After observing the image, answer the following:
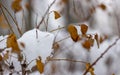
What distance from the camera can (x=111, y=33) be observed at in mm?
8961

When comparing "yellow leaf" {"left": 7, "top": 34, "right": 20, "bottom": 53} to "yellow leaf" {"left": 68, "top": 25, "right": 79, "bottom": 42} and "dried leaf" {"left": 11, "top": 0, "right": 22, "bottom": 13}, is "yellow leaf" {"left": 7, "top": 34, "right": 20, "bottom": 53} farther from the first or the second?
"dried leaf" {"left": 11, "top": 0, "right": 22, "bottom": 13}

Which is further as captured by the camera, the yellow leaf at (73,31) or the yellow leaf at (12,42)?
the yellow leaf at (73,31)

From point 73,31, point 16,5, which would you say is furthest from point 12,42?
point 16,5

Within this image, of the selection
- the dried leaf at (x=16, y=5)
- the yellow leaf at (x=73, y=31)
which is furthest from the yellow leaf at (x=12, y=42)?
the dried leaf at (x=16, y=5)

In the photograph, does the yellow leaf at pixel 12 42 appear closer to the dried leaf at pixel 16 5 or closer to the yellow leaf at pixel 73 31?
the yellow leaf at pixel 73 31

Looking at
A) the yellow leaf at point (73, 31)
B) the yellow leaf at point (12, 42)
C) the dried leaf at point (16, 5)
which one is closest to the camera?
the yellow leaf at point (12, 42)

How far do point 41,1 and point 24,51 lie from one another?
7.00 meters

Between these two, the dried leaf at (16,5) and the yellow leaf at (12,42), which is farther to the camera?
the dried leaf at (16,5)

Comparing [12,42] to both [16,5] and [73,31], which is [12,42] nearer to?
[73,31]

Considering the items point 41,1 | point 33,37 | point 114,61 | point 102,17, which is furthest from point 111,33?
point 33,37

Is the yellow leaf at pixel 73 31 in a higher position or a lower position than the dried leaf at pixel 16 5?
lower

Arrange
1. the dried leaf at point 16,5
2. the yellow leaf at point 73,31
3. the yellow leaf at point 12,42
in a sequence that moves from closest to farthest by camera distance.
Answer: the yellow leaf at point 12,42 < the yellow leaf at point 73,31 < the dried leaf at point 16,5

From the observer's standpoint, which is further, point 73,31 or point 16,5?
point 16,5

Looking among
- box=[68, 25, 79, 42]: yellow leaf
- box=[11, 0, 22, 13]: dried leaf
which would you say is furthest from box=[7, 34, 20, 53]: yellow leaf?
box=[11, 0, 22, 13]: dried leaf
